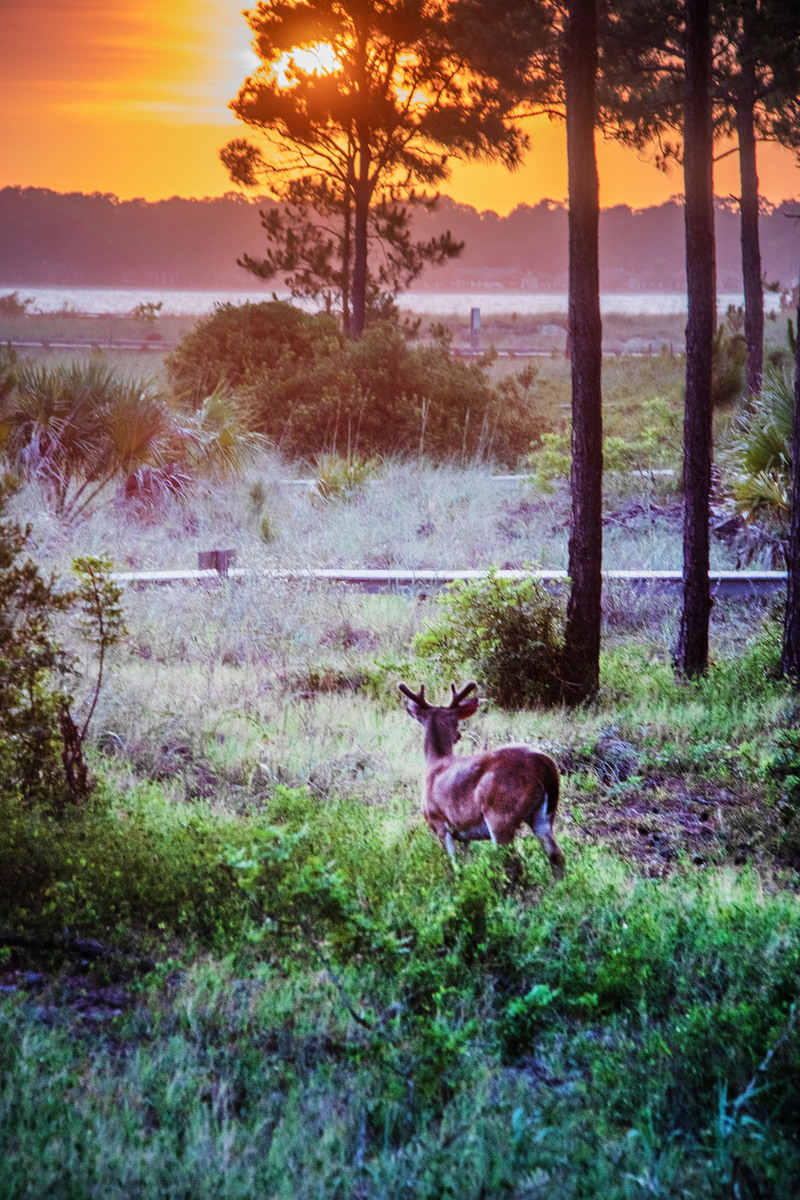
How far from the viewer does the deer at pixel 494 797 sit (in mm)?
4418

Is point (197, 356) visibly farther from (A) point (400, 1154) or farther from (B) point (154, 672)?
(A) point (400, 1154)

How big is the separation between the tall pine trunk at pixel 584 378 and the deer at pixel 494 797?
3387 mm

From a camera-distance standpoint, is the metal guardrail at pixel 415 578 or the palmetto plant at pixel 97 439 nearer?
the metal guardrail at pixel 415 578

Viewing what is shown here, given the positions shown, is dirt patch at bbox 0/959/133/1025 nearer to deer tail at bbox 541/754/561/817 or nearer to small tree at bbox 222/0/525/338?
deer tail at bbox 541/754/561/817

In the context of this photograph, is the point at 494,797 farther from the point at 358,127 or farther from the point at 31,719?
the point at 358,127

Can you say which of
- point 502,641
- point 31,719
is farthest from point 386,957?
point 502,641

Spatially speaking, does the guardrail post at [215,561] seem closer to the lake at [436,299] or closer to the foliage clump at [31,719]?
the foliage clump at [31,719]

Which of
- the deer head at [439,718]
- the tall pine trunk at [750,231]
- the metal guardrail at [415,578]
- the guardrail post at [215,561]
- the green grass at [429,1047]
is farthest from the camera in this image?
the tall pine trunk at [750,231]

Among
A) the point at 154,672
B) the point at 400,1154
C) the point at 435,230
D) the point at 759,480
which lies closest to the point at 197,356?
the point at 759,480

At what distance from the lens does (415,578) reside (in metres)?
10.2

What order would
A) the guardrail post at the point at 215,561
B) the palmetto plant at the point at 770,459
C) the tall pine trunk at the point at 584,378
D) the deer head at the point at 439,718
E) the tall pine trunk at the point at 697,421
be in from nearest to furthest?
the deer head at the point at 439,718 < the tall pine trunk at the point at 584,378 < the tall pine trunk at the point at 697,421 < the guardrail post at the point at 215,561 < the palmetto plant at the point at 770,459

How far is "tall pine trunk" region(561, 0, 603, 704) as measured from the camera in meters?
7.94

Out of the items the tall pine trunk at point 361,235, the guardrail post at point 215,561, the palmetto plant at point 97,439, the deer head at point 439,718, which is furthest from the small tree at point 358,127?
the deer head at point 439,718

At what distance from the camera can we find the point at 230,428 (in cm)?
1581
